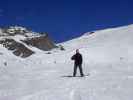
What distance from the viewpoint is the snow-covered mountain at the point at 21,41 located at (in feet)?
216

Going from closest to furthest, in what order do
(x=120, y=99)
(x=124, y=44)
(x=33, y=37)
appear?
(x=120, y=99), (x=124, y=44), (x=33, y=37)

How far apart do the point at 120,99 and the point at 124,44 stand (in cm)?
3783

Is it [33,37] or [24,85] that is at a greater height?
[33,37]

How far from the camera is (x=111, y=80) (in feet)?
53.6

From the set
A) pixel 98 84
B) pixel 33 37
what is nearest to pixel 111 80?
pixel 98 84

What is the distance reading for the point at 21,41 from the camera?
74.1m

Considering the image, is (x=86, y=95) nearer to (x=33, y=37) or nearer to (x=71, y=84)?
(x=71, y=84)

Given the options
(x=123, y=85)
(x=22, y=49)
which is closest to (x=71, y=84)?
(x=123, y=85)

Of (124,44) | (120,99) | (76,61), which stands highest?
(124,44)

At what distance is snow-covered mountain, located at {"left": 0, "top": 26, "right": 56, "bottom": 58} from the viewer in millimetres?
65831

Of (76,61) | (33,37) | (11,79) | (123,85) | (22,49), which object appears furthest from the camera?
(33,37)

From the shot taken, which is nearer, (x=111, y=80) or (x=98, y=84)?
(x=98, y=84)

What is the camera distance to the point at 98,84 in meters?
15.1

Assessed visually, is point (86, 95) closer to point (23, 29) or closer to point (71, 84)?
point (71, 84)
